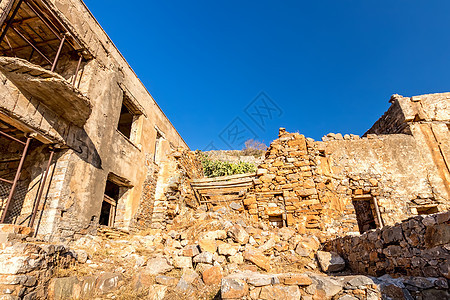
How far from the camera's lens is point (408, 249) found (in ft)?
9.50

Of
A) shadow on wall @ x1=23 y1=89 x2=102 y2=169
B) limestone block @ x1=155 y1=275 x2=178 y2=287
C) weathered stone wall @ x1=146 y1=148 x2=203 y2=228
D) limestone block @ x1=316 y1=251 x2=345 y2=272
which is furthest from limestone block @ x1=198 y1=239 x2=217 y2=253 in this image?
shadow on wall @ x1=23 y1=89 x2=102 y2=169

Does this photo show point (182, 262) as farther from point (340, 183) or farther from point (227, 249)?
point (340, 183)

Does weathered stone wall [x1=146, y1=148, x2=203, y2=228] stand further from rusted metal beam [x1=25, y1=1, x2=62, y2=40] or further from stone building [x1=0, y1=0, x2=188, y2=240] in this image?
rusted metal beam [x1=25, y1=1, x2=62, y2=40]

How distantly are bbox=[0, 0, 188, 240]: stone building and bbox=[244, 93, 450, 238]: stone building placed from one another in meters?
4.26

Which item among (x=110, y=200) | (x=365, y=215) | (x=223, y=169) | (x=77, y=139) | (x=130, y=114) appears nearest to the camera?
(x=77, y=139)

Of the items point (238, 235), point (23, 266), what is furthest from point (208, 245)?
point (23, 266)

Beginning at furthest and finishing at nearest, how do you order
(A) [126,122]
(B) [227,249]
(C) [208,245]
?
(A) [126,122] → (C) [208,245] → (B) [227,249]

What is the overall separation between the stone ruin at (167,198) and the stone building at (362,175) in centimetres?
4

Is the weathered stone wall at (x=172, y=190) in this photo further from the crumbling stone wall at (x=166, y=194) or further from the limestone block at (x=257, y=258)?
the limestone block at (x=257, y=258)

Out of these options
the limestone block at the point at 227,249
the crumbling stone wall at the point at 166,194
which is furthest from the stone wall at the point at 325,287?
the crumbling stone wall at the point at 166,194

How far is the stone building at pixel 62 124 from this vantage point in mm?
4578

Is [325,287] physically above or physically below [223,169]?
below

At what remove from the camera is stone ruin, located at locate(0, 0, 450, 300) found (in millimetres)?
3221

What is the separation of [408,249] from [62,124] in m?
6.79
